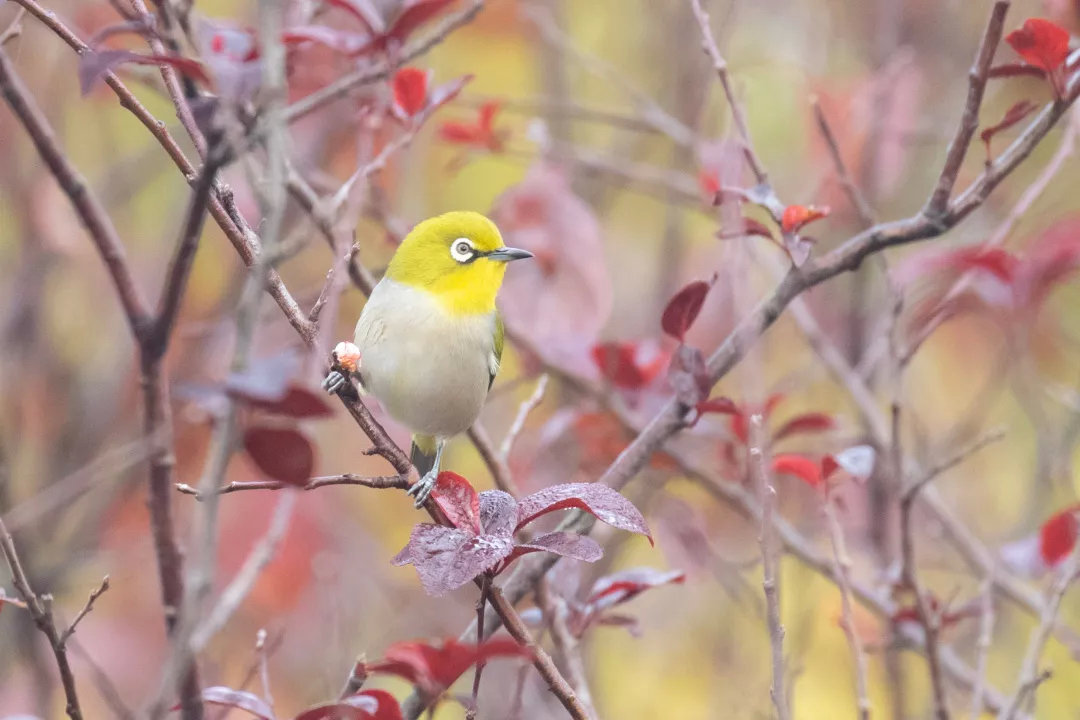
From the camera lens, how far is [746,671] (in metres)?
4.28

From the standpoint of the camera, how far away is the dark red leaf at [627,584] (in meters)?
2.12

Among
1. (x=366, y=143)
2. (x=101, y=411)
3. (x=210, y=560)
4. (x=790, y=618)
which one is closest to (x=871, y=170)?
(x=790, y=618)

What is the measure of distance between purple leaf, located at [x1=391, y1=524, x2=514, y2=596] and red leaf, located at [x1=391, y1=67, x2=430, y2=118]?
52.9 inches

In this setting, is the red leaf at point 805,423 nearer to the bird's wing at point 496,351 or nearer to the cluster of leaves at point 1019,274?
the cluster of leaves at point 1019,274

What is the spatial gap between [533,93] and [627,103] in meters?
0.86

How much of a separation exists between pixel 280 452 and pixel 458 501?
55 centimetres

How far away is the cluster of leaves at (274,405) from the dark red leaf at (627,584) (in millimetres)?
1005

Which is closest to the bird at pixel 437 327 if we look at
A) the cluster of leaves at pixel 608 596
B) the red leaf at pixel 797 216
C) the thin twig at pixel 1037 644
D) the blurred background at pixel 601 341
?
the blurred background at pixel 601 341

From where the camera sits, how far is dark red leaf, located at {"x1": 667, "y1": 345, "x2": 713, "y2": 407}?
2.19m

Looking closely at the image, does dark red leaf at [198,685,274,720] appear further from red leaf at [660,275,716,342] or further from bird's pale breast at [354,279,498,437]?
bird's pale breast at [354,279,498,437]

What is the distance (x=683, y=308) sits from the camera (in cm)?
215

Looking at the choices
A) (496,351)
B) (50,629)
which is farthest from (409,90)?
(50,629)

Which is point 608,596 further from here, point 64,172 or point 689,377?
point 64,172

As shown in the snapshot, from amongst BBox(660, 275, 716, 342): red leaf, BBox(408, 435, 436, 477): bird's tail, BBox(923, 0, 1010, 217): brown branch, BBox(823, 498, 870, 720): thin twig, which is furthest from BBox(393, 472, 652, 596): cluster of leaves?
BBox(408, 435, 436, 477): bird's tail
